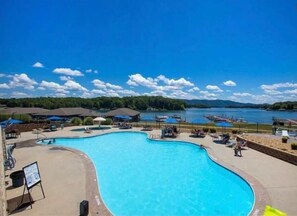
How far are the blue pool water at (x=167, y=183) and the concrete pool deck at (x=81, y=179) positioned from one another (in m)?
0.71

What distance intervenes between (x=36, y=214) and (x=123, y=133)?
1830 centimetres

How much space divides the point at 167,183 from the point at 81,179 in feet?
12.7

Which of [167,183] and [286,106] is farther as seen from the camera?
[286,106]

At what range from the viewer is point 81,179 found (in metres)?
9.26

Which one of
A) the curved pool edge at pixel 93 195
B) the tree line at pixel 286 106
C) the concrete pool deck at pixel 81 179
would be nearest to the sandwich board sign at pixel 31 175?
the concrete pool deck at pixel 81 179

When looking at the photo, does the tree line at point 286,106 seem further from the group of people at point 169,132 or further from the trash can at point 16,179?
the trash can at point 16,179

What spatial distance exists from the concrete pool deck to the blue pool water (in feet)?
2.32

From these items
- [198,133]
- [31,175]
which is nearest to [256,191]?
[31,175]

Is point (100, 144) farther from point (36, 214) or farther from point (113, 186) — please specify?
point (36, 214)

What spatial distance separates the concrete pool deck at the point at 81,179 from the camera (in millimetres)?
6900

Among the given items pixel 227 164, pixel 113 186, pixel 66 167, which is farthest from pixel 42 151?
pixel 227 164

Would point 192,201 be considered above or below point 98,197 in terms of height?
below

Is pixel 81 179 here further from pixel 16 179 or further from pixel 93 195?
pixel 16 179

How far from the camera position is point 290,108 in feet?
396
